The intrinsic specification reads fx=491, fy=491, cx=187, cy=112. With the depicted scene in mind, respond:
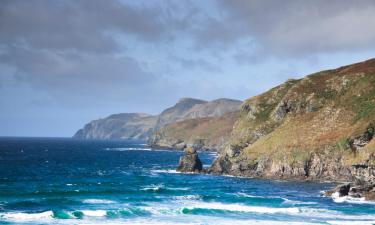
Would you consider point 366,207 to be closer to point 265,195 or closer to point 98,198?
point 265,195

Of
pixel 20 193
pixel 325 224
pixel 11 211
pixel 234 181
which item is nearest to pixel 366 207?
pixel 325 224

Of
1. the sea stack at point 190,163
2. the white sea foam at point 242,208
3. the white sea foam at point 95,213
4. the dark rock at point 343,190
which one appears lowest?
the white sea foam at point 95,213

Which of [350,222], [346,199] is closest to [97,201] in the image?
[350,222]

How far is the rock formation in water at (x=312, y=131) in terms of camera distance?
106 m

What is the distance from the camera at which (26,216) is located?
67062mm

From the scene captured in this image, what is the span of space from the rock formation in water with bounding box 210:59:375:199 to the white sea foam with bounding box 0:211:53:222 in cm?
5678

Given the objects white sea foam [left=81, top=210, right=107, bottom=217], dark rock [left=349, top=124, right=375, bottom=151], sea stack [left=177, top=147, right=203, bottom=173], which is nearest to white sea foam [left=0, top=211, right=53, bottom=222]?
white sea foam [left=81, top=210, right=107, bottom=217]

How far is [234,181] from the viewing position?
10950 centimetres

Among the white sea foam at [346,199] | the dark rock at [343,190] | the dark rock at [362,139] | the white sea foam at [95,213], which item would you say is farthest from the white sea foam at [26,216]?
the dark rock at [362,139]

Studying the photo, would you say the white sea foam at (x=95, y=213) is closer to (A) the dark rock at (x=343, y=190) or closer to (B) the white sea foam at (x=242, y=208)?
(B) the white sea foam at (x=242, y=208)

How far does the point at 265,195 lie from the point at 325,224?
24.2 meters

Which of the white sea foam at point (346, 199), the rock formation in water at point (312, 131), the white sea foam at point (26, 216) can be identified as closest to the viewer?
the white sea foam at point (26, 216)

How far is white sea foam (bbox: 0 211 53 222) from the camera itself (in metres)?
65.6

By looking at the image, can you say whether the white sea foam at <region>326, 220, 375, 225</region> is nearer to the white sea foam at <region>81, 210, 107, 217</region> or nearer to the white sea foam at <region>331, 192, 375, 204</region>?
the white sea foam at <region>331, 192, 375, 204</region>
